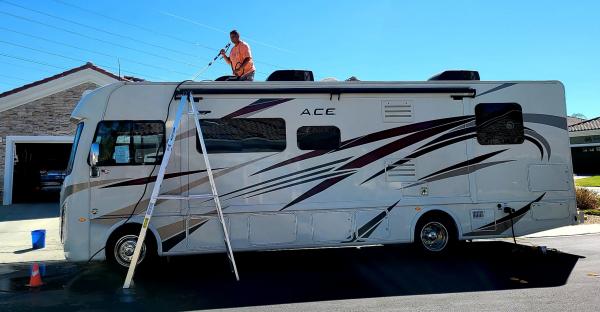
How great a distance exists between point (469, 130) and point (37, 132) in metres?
15.7

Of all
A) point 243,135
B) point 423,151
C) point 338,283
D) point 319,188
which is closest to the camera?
point 338,283

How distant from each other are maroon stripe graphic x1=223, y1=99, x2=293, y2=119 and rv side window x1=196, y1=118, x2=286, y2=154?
10cm

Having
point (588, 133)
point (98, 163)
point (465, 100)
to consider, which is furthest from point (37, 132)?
point (588, 133)

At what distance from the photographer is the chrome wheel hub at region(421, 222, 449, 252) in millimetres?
7555

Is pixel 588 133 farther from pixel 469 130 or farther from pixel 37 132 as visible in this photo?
pixel 37 132

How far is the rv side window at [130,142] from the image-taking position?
6691mm

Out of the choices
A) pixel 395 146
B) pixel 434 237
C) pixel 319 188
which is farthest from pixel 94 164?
pixel 434 237

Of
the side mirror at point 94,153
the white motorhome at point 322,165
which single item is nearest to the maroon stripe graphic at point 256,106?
the white motorhome at point 322,165

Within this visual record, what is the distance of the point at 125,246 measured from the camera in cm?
668

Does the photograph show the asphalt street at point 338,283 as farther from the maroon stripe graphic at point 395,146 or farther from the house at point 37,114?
the house at point 37,114

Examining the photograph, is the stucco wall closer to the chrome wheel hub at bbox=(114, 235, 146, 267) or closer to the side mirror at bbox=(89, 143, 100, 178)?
the side mirror at bbox=(89, 143, 100, 178)

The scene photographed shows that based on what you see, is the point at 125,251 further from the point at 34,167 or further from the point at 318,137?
the point at 34,167

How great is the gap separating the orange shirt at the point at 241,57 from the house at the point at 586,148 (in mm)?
36630

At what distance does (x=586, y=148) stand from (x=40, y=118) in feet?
132
